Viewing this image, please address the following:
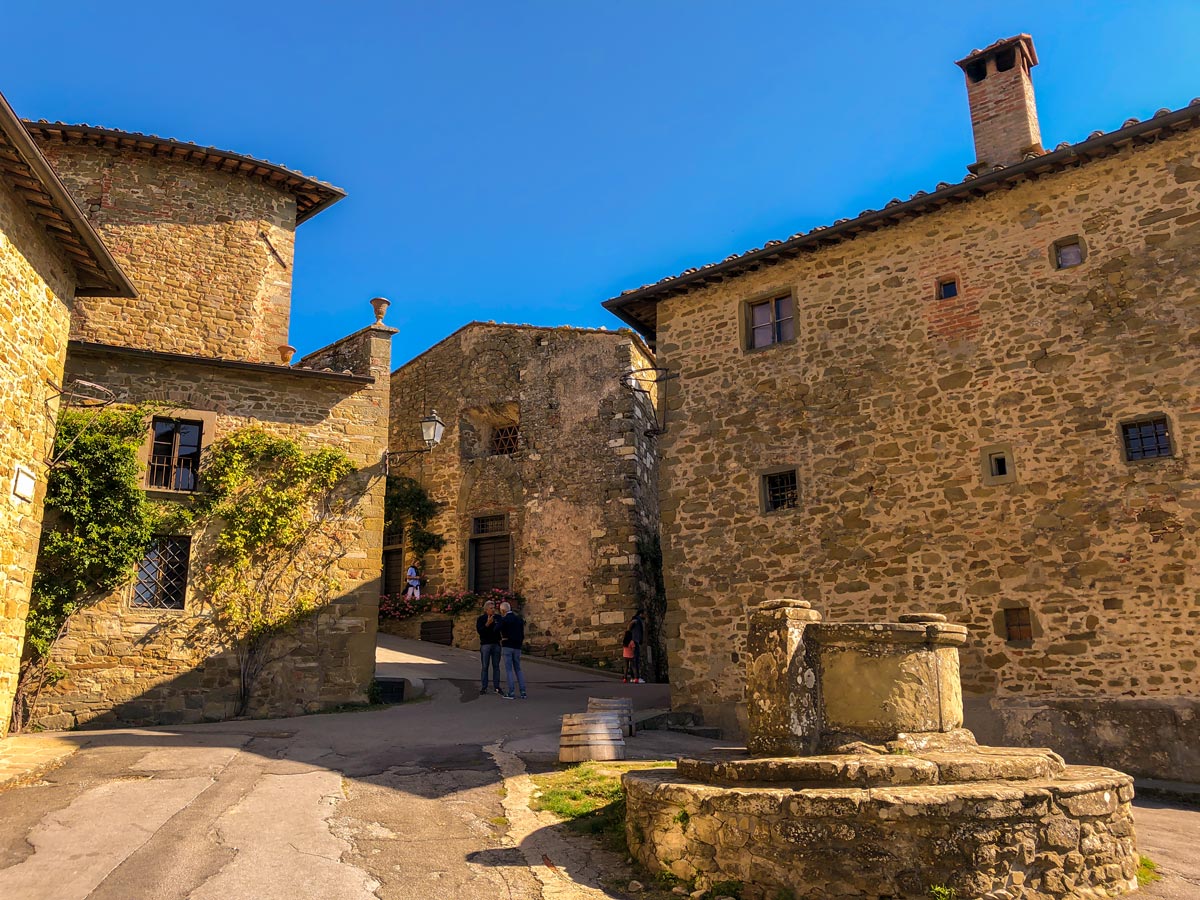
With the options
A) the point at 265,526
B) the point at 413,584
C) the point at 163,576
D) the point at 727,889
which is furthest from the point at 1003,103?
the point at 413,584

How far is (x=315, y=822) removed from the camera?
23.1ft

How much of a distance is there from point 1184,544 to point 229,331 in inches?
623

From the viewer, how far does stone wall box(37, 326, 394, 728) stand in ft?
41.0

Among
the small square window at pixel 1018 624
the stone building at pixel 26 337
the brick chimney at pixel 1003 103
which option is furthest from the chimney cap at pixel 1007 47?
the stone building at pixel 26 337

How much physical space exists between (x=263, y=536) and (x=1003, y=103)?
12890 millimetres

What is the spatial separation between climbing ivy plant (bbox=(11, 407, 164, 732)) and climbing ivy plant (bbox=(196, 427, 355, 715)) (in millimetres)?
985

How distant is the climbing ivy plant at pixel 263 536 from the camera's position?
13.2 meters

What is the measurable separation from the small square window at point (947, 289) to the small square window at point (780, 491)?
317 centimetres

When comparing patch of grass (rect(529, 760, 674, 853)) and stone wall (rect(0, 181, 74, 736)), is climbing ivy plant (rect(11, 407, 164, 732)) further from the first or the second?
patch of grass (rect(529, 760, 674, 853))

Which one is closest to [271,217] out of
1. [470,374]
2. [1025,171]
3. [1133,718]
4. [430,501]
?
[470,374]

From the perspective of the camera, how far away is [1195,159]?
424 inches

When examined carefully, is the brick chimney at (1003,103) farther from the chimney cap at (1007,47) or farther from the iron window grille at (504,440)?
the iron window grille at (504,440)

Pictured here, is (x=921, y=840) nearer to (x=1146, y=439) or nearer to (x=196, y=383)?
(x=1146, y=439)

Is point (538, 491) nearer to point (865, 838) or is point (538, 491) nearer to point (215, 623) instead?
point (215, 623)
